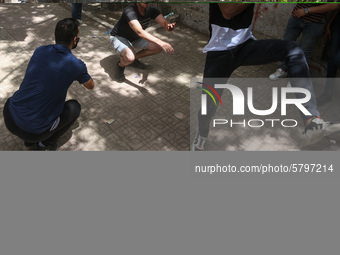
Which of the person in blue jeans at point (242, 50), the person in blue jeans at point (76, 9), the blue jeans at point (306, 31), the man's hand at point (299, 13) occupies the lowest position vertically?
the person in blue jeans at point (76, 9)

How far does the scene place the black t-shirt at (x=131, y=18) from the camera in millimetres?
4230

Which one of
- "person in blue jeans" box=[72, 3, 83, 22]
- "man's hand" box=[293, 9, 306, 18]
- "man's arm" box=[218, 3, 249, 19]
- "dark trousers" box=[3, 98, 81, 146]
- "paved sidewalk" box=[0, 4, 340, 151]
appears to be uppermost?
"man's arm" box=[218, 3, 249, 19]

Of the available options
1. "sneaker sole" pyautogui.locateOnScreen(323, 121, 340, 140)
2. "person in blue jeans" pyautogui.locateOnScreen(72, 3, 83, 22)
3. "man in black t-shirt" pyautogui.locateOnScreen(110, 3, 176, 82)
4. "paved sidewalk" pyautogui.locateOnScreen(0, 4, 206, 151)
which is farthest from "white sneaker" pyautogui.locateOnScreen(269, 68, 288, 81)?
"person in blue jeans" pyautogui.locateOnScreen(72, 3, 83, 22)

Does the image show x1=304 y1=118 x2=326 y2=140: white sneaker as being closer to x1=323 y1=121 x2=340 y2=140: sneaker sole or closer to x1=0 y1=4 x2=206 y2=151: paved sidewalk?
x1=323 y1=121 x2=340 y2=140: sneaker sole

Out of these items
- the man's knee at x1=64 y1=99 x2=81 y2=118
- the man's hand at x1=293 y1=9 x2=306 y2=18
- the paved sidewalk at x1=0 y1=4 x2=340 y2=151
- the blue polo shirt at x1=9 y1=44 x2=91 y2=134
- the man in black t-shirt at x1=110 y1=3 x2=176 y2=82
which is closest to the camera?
the blue polo shirt at x1=9 y1=44 x2=91 y2=134

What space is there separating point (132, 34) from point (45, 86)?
6.88ft

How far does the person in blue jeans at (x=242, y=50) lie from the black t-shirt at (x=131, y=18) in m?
1.80

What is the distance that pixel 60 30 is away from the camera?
2.99 metres

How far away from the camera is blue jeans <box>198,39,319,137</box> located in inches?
97.3

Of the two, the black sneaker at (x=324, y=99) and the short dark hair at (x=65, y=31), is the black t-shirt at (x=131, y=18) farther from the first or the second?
the black sneaker at (x=324, y=99)

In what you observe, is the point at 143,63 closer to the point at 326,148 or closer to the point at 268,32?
the point at 268,32

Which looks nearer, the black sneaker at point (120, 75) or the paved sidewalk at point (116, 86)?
the paved sidewalk at point (116, 86)

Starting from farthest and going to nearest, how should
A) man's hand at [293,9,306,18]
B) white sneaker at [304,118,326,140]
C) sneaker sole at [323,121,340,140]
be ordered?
1. man's hand at [293,9,306,18]
2. sneaker sole at [323,121,340,140]
3. white sneaker at [304,118,326,140]

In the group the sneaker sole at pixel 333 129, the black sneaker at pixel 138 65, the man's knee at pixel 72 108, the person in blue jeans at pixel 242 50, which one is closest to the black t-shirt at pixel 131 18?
the black sneaker at pixel 138 65
